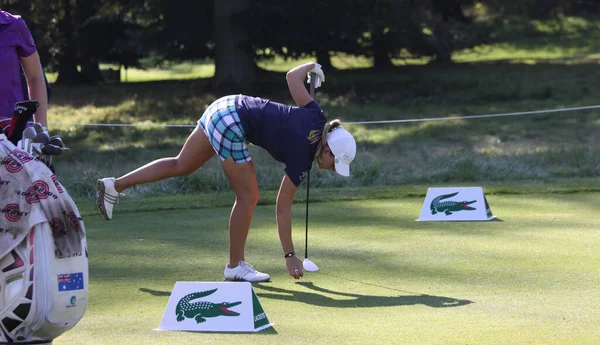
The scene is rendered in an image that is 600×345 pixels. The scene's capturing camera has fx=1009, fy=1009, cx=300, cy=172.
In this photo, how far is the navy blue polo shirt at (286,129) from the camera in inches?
218

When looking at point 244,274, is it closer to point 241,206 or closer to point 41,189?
point 241,206

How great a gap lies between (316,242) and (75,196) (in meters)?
4.67

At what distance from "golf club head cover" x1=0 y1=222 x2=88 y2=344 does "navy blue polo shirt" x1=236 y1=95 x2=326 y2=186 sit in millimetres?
2371

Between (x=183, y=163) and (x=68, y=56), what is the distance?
81.8 feet

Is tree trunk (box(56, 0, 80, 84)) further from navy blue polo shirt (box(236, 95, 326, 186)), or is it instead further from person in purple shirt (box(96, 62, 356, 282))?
navy blue polo shirt (box(236, 95, 326, 186))

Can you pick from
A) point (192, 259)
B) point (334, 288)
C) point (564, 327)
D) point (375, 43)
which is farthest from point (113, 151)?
point (564, 327)

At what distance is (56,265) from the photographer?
324 centimetres

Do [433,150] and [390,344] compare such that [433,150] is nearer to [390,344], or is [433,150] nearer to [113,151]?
[113,151]

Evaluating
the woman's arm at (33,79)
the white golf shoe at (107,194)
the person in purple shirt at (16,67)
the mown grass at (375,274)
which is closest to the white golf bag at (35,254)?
the mown grass at (375,274)

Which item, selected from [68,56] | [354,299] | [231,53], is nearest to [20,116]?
[354,299]

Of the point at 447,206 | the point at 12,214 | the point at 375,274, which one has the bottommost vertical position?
the point at 447,206

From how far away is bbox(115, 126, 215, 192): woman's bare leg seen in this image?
6.00m

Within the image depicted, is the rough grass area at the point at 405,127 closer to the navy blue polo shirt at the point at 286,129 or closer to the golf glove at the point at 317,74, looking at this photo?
the golf glove at the point at 317,74

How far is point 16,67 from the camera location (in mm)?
4855
